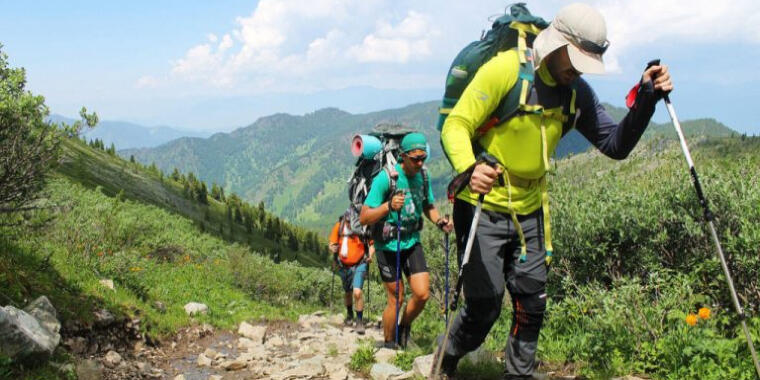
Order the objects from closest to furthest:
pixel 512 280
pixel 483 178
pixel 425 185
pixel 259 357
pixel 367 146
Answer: pixel 483 178 → pixel 512 280 → pixel 425 185 → pixel 367 146 → pixel 259 357

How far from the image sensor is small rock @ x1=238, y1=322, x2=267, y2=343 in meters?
10.2

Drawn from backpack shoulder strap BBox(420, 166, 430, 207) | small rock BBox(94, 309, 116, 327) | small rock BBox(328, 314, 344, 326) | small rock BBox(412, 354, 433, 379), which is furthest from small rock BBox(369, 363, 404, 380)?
small rock BBox(328, 314, 344, 326)

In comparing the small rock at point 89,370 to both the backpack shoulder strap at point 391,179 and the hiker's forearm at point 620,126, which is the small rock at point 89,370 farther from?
the hiker's forearm at point 620,126

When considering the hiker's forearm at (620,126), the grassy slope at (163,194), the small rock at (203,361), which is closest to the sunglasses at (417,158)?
the hiker's forearm at (620,126)

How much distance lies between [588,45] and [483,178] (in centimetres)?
133

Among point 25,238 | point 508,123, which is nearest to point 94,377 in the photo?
point 25,238

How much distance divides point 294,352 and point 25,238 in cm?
509

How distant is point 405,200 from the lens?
6859 mm

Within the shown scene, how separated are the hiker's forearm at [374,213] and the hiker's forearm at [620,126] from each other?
2683mm

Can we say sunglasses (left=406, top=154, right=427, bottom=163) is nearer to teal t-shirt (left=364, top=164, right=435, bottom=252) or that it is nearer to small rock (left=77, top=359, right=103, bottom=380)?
teal t-shirt (left=364, top=164, right=435, bottom=252)

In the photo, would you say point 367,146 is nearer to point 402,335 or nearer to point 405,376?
point 402,335

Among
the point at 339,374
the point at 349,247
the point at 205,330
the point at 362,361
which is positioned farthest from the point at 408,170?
the point at 205,330

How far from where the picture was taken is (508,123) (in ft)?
13.0

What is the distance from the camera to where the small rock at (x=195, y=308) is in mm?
11203
